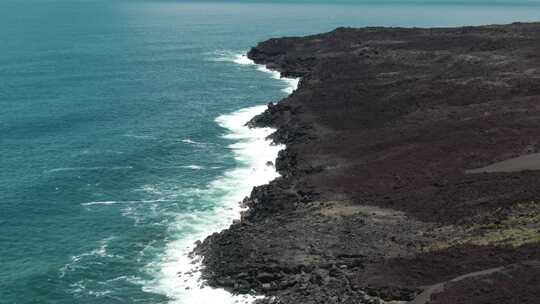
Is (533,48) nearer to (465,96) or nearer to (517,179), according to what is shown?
(465,96)

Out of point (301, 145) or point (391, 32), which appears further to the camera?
point (391, 32)

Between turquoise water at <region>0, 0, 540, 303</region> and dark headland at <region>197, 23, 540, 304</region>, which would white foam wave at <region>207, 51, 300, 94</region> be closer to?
turquoise water at <region>0, 0, 540, 303</region>

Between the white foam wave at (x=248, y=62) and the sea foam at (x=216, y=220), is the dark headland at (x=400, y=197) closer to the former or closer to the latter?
the sea foam at (x=216, y=220)

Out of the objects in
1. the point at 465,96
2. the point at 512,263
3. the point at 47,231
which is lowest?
the point at 47,231

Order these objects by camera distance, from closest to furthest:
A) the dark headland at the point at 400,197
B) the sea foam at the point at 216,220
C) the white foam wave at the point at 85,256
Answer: the dark headland at the point at 400,197 < the sea foam at the point at 216,220 < the white foam wave at the point at 85,256

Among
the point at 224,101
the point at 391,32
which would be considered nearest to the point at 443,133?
the point at 224,101

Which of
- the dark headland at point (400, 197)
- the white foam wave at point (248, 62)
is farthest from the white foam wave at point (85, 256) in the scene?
the white foam wave at point (248, 62)
